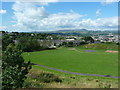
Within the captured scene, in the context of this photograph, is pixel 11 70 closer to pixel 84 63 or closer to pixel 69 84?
pixel 69 84

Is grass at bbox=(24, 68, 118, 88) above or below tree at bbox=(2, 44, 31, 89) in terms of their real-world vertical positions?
below

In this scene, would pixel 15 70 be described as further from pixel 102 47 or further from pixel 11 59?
pixel 102 47

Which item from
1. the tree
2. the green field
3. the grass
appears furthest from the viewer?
the green field

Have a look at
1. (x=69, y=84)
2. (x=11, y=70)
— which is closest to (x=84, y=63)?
(x=69, y=84)

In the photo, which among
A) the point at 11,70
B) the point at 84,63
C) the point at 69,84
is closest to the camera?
the point at 11,70

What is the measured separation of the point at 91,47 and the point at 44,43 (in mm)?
17744

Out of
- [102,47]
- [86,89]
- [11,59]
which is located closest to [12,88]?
[11,59]

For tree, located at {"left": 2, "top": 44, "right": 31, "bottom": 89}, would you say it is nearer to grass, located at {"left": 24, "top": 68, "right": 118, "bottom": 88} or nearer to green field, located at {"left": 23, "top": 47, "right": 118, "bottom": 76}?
grass, located at {"left": 24, "top": 68, "right": 118, "bottom": 88}

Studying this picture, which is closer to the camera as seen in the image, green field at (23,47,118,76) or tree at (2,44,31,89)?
tree at (2,44,31,89)

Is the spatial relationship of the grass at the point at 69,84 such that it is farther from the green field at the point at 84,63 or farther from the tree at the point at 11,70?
the green field at the point at 84,63

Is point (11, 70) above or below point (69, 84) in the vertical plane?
above

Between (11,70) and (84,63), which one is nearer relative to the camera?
(11,70)

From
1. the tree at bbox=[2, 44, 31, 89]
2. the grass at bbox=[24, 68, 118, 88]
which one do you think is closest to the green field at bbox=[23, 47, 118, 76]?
the grass at bbox=[24, 68, 118, 88]

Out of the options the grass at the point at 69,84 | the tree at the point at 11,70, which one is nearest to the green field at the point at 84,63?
the grass at the point at 69,84
